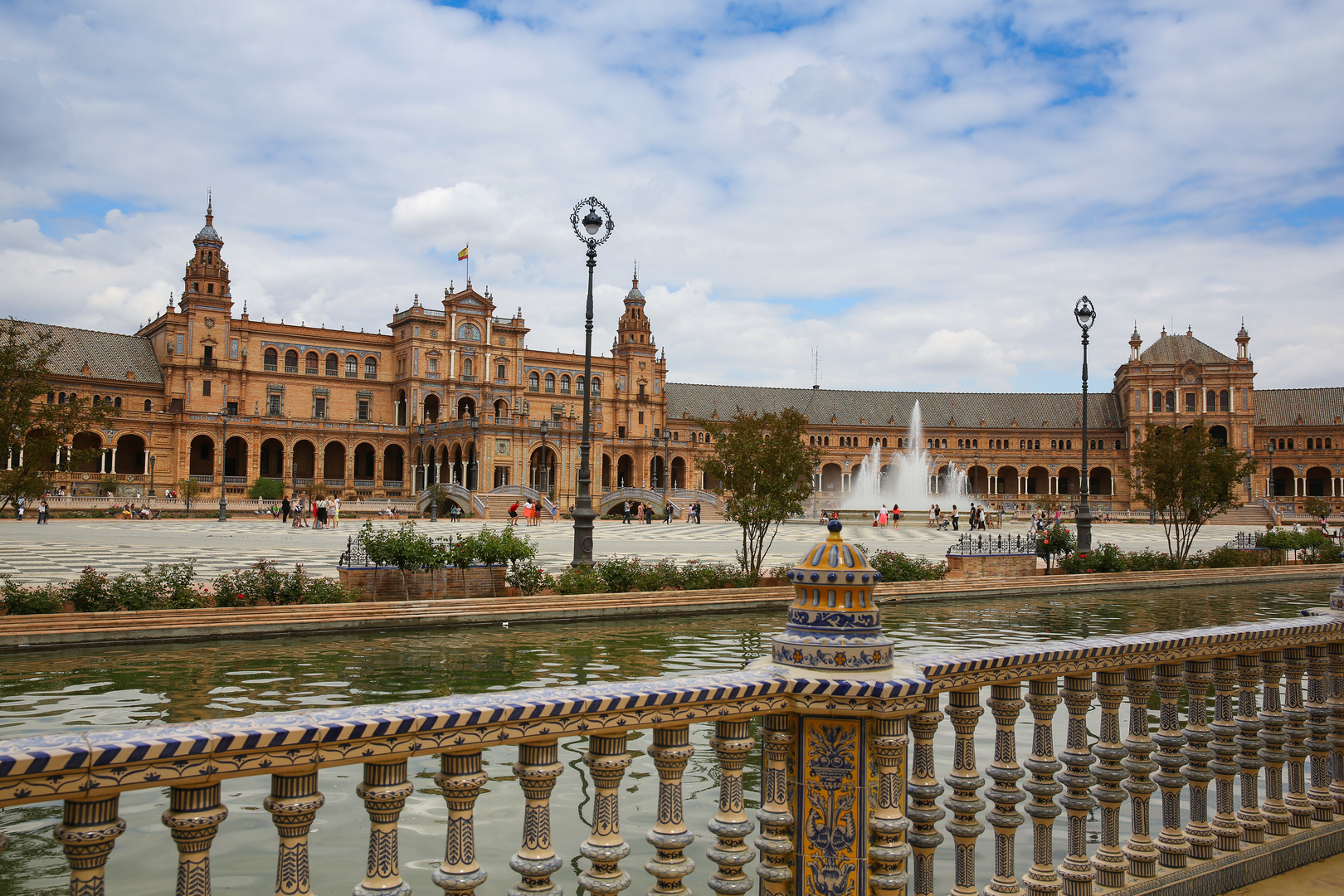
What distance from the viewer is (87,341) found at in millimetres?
78062

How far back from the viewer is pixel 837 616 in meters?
3.62

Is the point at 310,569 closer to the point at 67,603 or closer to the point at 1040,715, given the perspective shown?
the point at 67,603

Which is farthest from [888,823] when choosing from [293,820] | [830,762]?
[293,820]

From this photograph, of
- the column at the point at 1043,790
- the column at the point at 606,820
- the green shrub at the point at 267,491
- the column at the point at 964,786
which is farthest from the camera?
the green shrub at the point at 267,491

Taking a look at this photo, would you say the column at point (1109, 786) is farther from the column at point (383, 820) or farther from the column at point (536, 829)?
the column at point (383, 820)

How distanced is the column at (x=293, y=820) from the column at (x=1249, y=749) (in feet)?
14.4

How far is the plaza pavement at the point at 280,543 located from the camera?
23781mm

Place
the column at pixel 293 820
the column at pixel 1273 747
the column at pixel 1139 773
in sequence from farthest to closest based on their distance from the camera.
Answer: the column at pixel 1273 747, the column at pixel 1139 773, the column at pixel 293 820

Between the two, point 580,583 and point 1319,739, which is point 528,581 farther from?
point 1319,739

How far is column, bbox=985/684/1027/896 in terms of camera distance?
4.04 metres

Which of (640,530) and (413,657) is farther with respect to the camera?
(640,530)

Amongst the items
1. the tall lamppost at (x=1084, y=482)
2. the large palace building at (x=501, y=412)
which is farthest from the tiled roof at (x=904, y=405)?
the tall lamppost at (x=1084, y=482)

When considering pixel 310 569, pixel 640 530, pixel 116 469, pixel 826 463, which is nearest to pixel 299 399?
pixel 116 469

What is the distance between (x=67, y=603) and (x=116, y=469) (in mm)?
68451
